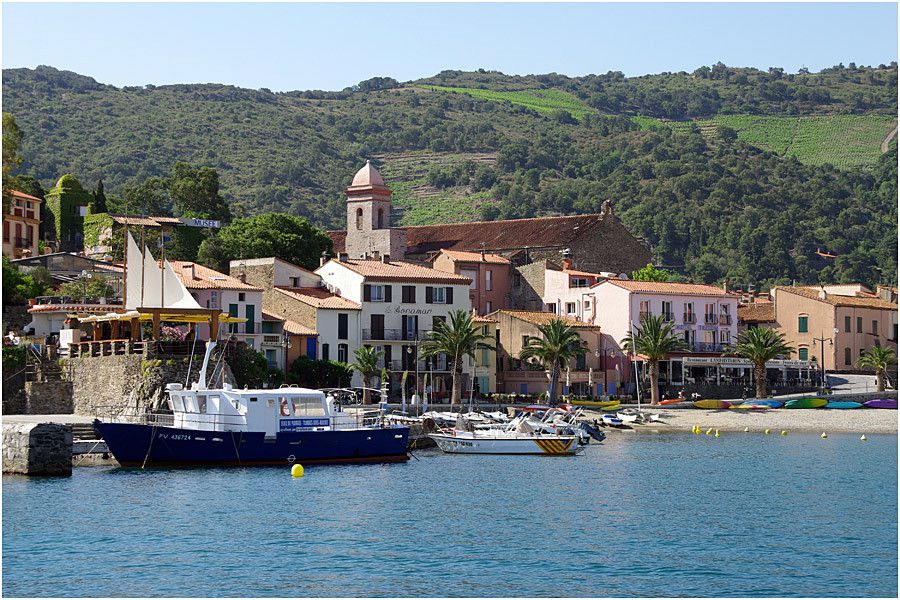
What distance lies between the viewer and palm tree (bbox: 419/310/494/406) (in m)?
82.4

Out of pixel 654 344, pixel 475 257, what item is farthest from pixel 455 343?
pixel 475 257

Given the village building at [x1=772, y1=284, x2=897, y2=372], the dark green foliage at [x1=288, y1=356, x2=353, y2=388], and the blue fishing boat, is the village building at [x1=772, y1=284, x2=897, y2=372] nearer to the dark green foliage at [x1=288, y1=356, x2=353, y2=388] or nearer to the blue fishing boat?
the dark green foliage at [x1=288, y1=356, x2=353, y2=388]

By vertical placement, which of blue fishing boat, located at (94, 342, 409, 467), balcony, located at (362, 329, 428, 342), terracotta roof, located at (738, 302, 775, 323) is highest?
terracotta roof, located at (738, 302, 775, 323)

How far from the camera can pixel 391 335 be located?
87.4 meters

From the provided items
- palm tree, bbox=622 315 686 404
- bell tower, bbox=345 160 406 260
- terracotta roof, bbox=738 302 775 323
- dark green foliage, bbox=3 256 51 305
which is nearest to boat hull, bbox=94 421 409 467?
dark green foliage, bbox=3 256 51 305

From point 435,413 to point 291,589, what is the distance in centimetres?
4229

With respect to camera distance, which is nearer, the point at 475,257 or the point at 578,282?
the point at 578,282

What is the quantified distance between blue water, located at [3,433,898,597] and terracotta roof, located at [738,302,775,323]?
161 ft

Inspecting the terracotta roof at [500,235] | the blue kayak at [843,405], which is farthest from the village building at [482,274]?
the blue kayak at [843,405]

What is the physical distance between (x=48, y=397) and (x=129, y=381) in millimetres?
6020

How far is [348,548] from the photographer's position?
36.6 metres

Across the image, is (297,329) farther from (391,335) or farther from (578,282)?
(578,282)

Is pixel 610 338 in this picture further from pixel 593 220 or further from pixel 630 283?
pixel 593 220

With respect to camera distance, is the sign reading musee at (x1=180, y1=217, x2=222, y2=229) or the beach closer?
the beach
